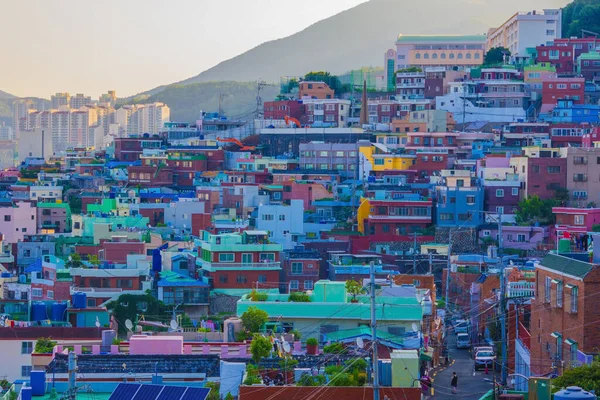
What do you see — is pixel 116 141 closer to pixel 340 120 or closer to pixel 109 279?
pixel 340 120

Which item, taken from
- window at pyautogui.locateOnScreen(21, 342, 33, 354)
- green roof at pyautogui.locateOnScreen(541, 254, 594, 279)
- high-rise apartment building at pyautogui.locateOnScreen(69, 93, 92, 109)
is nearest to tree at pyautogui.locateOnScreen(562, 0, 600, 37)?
window at pyautogui.locateOnScreen(21, 342, 33, 354)

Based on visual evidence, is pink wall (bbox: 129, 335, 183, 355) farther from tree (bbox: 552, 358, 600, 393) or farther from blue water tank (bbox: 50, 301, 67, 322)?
blue water tank (bbox: 50, 301, 67, 322)

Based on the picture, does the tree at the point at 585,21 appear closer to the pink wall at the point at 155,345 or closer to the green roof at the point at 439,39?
the green roof at the point at 439,39

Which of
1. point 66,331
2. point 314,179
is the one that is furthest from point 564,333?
point 314,179

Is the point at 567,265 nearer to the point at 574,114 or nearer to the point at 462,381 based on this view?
the point at 462,381

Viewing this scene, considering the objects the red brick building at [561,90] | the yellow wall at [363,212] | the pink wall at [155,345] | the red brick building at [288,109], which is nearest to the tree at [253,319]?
the pink wall at [155,345]

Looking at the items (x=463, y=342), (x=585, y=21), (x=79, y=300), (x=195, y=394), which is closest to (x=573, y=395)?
(x=195, y=394)
